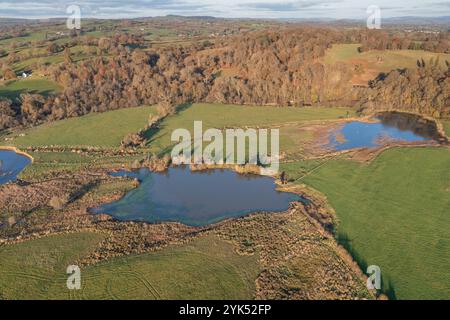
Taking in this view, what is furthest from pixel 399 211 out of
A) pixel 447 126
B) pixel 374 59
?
pixel 374 59

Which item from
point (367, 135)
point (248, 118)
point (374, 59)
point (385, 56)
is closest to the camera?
point (367, 135)

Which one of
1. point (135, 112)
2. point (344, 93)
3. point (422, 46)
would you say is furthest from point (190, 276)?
point (422, 46)

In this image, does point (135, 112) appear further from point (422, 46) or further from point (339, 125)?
point (422, 46)

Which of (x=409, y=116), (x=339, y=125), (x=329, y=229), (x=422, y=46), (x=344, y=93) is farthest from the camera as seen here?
(x=422, y=46)

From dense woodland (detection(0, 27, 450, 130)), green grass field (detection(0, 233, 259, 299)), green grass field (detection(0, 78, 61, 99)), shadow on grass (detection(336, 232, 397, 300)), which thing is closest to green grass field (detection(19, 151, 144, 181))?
green grass field (detection(0, 233, 259, 299))

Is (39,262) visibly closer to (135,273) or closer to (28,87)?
(135,273)
